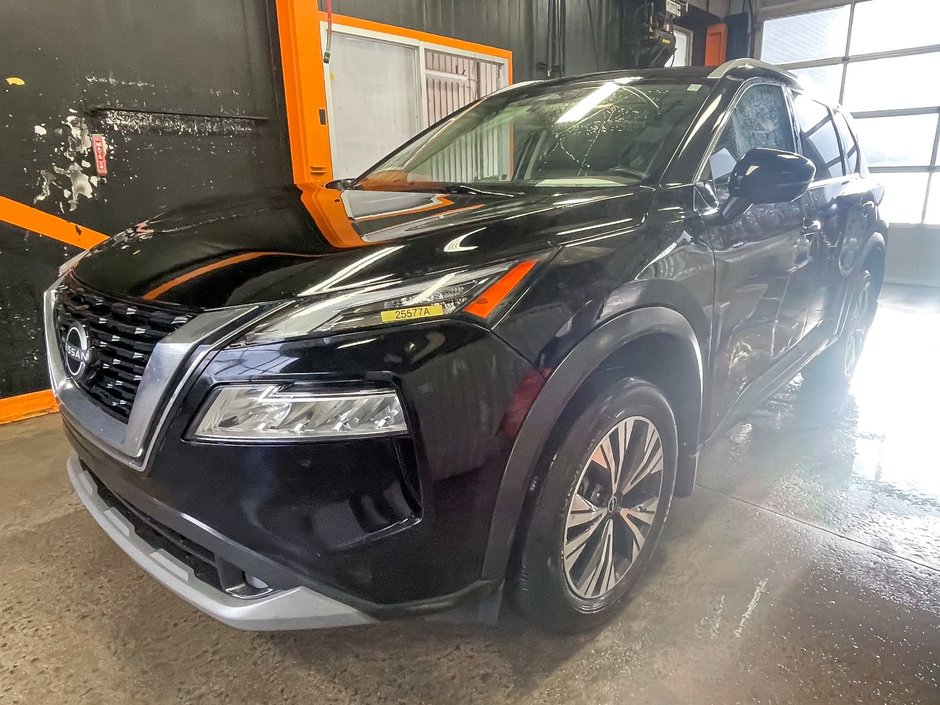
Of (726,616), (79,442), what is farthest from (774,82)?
(79,442)

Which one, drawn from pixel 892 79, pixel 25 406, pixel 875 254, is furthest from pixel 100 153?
pixel 892 79

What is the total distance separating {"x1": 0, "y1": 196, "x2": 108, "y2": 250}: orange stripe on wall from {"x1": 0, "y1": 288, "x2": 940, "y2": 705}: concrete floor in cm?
159

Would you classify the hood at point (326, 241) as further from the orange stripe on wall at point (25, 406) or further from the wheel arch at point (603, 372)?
the orange stripe on wall at point (25, 406)

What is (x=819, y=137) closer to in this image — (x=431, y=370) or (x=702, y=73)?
(x=702, y=73)

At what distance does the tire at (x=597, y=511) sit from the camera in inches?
55.8

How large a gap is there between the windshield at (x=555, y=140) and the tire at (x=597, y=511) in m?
0.71

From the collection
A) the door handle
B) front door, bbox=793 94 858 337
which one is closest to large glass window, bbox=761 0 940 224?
front door, bbox=793 94 858 337

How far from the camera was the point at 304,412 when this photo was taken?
112 centimetres

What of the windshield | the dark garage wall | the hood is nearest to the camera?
the hood

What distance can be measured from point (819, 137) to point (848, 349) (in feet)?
4.39

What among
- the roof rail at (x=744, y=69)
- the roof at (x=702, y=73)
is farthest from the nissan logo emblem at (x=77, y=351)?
the roof rail at (x=744, y=69)

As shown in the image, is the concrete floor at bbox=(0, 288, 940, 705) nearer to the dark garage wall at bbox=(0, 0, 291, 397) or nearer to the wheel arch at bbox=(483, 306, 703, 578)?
the wheel arch at bbox=(483, 306, 703, 578)

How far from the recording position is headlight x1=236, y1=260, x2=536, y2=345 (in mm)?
1116

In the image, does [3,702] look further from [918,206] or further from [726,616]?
[918,206]
